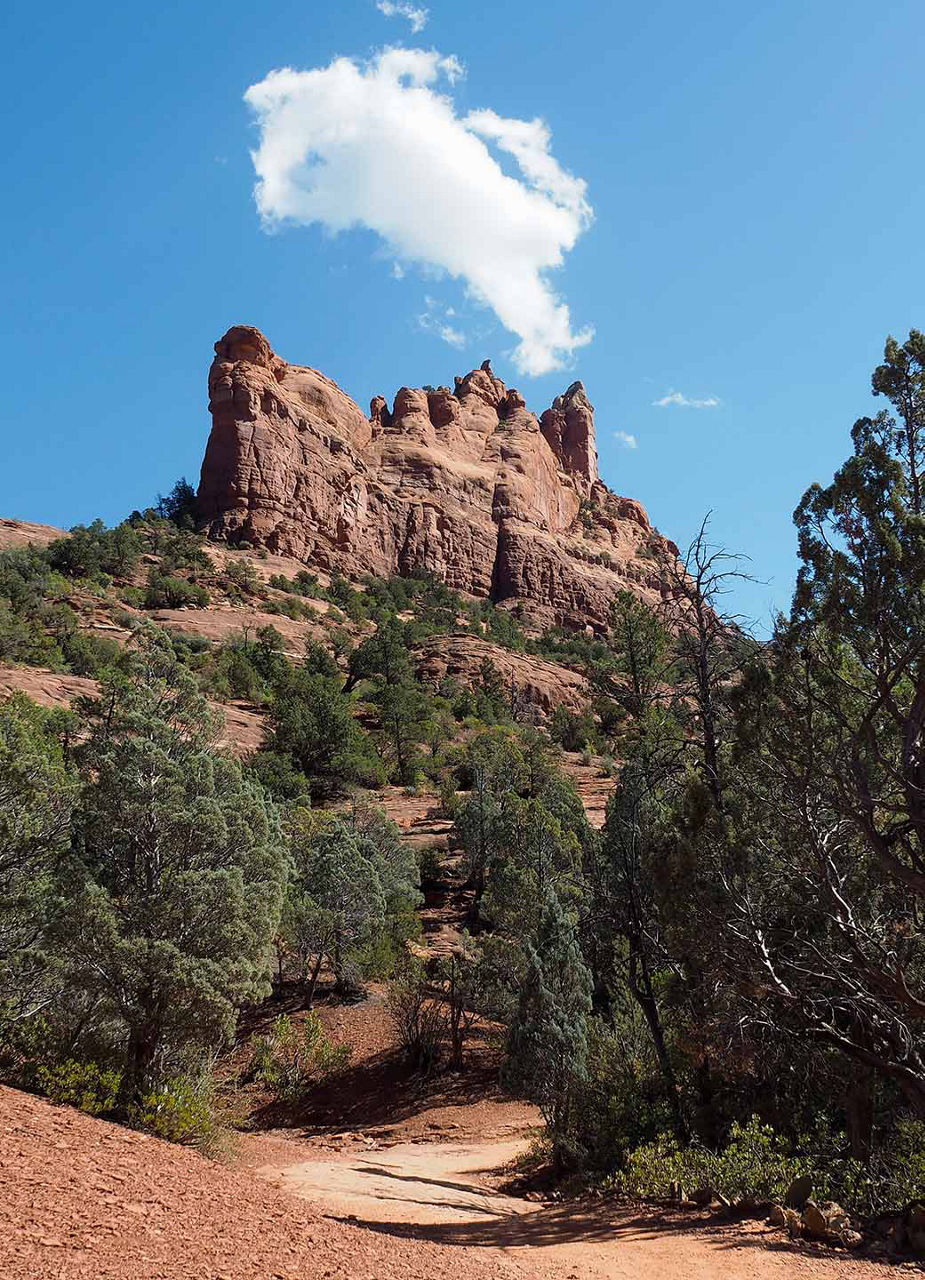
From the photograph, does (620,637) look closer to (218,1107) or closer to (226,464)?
(218,1107)

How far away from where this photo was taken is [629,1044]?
42.1 feet

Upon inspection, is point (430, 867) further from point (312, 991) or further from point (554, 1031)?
point (554, 1031)

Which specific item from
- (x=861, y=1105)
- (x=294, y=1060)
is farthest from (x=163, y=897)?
(x=294, y=1060)

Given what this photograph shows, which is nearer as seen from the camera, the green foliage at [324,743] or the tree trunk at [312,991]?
the tree trunk at [312,991]

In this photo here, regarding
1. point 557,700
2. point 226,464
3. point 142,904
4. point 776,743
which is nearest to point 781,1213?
point 776,743

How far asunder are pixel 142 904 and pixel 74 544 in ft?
168

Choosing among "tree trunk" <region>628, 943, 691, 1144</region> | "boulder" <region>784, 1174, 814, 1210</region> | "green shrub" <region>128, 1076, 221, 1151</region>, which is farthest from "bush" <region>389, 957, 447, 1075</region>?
"boulder" <region>784, 1174, 814, 1210</region>

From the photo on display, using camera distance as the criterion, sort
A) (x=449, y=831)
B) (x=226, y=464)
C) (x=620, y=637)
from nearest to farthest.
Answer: (x=620, y=637), (x=449, y=831), (x=226, y=464)

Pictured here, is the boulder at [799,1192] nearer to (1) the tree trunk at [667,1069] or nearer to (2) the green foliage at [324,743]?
(1) the tree trunk at [667,1069]

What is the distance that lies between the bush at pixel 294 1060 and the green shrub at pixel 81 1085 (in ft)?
30.1

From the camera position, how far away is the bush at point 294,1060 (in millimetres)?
18766

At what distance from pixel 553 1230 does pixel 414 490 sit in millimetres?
82772

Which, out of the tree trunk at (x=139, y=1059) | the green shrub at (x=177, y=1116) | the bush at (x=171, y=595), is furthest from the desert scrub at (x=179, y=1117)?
the bush at (x=171, y=595)

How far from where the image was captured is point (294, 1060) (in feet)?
63.1
